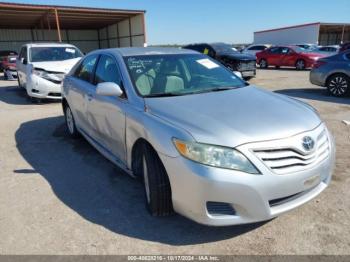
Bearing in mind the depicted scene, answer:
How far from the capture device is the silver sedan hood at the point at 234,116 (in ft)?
8.21

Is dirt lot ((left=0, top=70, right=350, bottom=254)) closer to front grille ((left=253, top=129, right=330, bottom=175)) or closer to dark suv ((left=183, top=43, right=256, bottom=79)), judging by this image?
front grille ((left=253, top=129, right=330, bottom=175))

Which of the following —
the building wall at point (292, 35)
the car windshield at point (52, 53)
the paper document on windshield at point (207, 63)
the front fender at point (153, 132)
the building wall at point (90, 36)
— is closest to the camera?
the front fender at point (153, 132)

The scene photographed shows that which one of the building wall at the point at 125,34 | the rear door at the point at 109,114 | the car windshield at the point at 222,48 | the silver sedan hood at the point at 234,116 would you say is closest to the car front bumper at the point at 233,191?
the silver sedan hood at the point at 234,116

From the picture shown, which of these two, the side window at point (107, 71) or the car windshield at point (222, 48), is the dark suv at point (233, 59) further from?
the side window at point (107, 71)

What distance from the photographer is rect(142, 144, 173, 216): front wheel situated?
9.03ft

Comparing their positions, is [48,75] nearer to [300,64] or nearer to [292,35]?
[300,64]

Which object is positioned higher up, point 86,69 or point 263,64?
point 86,69

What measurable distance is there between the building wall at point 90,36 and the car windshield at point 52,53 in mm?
15597

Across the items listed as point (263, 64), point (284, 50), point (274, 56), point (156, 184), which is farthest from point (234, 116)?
point (263, 64)

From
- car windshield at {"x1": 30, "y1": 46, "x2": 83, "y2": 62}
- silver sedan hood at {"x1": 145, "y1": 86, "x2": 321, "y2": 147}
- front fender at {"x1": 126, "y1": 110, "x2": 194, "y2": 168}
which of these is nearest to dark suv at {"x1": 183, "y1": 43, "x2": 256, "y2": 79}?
car windshield at {"x1": 30, "y1": 46, "x2": 83, "y2": 62}

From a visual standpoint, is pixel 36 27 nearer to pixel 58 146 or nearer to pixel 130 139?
pixel 58 146

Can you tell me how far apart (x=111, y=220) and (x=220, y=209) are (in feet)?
3.81

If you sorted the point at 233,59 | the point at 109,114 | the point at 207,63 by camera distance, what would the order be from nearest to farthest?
the point at 109,114, the point at 207,63, the point at 233,59

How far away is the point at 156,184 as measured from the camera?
275cm
